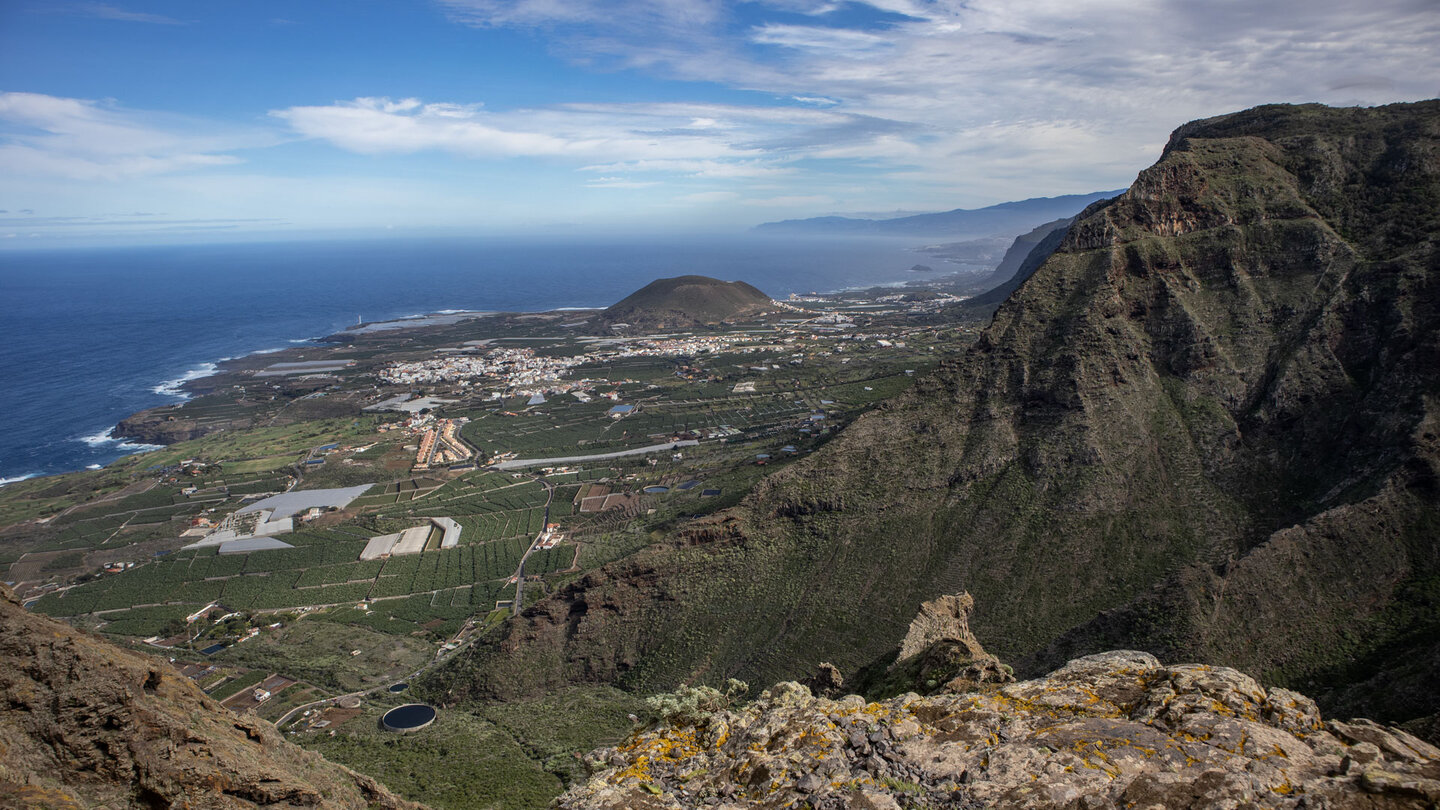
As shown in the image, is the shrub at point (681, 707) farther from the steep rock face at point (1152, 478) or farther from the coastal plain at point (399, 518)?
the steep rock face at point (1152, 478)

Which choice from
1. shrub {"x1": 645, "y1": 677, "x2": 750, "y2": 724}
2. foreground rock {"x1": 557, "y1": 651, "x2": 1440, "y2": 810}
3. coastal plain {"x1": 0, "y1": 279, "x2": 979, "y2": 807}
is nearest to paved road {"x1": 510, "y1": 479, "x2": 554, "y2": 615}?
coastal plain {"x1": 0, "y1": 279, "x2": 979, "y2": 807}

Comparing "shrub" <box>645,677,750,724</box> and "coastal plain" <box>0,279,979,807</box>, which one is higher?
"shrub" <box>645,677,750,724</box>

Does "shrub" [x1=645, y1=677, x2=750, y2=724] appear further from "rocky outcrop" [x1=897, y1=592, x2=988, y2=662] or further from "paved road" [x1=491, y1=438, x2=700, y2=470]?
"paved road" [x1=491, y1=438, x2=700, y2=470]

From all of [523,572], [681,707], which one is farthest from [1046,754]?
[523,572]

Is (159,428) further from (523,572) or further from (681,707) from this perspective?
(681,707)

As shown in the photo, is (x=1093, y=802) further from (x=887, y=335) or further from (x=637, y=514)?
Answer: (x=887, y=335)

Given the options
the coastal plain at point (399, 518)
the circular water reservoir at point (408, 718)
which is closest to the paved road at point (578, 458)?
the coastal plain at point (399, 518)
